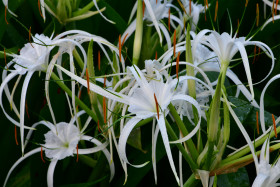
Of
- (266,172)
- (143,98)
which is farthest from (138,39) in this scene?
(266,172)

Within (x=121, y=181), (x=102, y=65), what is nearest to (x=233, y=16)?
(x=102, y=65)

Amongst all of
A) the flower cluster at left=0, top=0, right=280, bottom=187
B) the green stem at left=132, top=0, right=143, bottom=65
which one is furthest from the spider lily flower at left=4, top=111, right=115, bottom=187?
the green stem at left=132, top=0, right=143, bottom=65

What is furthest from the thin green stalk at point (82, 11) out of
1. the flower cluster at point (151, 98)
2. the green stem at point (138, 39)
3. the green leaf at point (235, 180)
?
the green leaf at point (235, 180)

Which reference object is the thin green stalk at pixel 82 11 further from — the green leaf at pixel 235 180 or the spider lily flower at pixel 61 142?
the green leaf at pixel 235 180

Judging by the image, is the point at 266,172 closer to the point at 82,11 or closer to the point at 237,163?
the point at 237,163

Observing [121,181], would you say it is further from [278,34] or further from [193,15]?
[278,34]
